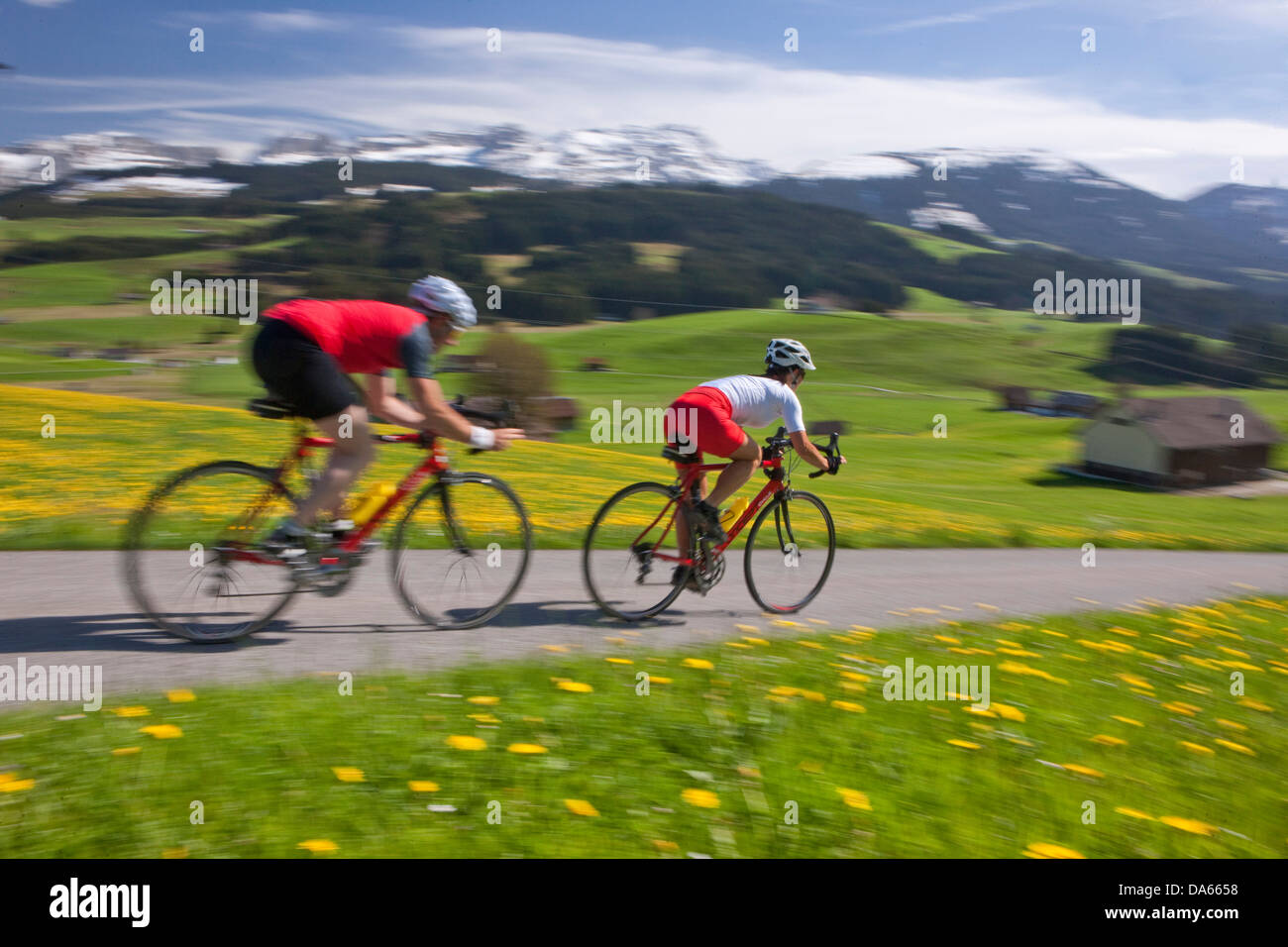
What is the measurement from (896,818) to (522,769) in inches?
56.5

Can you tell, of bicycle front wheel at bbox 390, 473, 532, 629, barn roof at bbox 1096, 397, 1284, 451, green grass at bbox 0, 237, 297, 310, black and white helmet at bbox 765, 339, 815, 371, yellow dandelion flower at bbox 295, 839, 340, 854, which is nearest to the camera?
yellow dandelion flower at bbox 295, 839, 340, 854

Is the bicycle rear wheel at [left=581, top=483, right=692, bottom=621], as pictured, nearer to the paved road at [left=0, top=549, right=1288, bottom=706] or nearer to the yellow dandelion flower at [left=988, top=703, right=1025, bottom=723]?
the paved road at [left=0, top=549, right=1288, bottom=706]

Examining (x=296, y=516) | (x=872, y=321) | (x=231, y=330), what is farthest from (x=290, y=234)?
(x=296, y=516)

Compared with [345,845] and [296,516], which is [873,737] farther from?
[296,516]

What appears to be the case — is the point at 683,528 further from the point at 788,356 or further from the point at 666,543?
the point at 788,356

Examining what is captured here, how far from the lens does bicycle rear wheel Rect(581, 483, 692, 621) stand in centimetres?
655

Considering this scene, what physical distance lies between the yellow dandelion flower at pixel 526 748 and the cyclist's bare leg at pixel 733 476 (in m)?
2.97

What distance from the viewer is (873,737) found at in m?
4.59

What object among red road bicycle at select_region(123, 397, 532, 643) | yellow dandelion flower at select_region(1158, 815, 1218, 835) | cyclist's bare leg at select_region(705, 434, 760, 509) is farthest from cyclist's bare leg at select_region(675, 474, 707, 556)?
yellow dandelion flower at select_region(1158, 815, 1218, 835)

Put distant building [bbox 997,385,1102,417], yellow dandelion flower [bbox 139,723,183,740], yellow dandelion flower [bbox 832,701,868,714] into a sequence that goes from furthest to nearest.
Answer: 1. distant building [bbox 997,385,1102,417]
2. yellow dandelion flower [bbox 832,701,868,714]
3. yellow dandelion flower [bbox 139,723,183,740]

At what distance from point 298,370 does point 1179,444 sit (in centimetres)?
5967

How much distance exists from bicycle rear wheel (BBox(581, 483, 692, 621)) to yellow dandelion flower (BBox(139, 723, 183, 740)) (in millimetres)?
3005

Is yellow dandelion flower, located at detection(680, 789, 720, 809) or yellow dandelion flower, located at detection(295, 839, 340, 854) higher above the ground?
yellow dandelion flower, located at detection(295, 839, 340, 854)

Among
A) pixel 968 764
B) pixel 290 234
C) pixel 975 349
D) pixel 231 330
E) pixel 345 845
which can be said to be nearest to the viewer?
pixel 345 845
